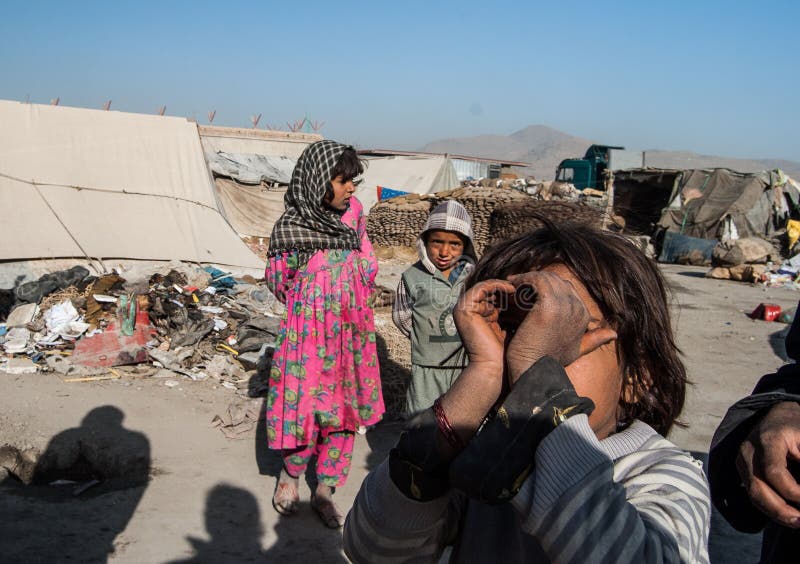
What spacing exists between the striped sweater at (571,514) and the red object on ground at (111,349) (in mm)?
5306

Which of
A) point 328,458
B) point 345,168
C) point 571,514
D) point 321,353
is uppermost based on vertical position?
point 345,168

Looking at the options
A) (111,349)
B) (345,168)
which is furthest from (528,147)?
(345,168)

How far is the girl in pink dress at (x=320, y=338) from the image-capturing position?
343 centimetres

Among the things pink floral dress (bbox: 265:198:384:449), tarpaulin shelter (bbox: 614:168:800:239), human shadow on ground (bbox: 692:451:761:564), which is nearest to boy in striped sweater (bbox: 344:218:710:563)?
human shadow on ground (bbox: 692:451:761:564)

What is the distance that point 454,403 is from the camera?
35.2 inches

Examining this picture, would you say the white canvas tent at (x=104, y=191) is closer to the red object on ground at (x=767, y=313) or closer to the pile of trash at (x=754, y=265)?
the red object on ground at (x=767, y=313)

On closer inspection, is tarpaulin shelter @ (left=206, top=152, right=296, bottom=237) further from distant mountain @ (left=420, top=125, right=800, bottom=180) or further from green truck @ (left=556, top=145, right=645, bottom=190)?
distant mountain @ (left=420, top=125, right=800, bottom=180)

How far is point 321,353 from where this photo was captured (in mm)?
3457

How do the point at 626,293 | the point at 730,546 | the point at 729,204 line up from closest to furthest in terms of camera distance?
the point at 626,293 → the point at 730,546 → the point at 729,204

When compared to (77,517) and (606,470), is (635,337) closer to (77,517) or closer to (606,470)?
(606,470)

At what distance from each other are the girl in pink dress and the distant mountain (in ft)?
179

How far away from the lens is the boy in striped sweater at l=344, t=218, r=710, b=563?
82 centimetres

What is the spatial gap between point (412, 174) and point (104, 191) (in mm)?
11069

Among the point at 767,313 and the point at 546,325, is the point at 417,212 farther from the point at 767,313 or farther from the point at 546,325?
the point at 546,325
